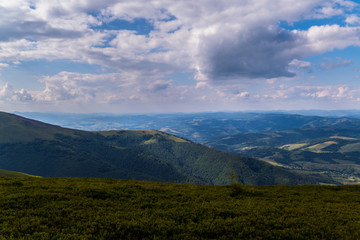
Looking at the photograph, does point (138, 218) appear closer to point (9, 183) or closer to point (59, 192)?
point (59, 192)

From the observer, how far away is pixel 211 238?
14891 millimetres

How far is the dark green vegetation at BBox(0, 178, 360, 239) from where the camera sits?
15.0m

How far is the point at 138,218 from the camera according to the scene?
685 inches

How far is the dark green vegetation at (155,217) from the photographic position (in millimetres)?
14984

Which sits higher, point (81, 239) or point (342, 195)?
point (81, 239)

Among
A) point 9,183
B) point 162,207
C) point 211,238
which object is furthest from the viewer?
point 9,183

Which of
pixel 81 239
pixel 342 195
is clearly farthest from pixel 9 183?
pixel 342 195

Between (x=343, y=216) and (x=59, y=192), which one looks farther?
(x=59, y=192)

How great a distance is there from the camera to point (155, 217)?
59.0ft

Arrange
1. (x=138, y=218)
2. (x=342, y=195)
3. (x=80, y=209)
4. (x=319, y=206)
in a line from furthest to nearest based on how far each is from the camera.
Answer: (x=342, y=195)
(x=319, y=206)
(x=80, y=209)
(x=138, y=218)

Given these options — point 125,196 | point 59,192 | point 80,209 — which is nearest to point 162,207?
point 125,196

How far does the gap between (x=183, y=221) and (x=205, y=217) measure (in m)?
2.36

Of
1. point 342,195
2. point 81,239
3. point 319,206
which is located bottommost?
point 342,195

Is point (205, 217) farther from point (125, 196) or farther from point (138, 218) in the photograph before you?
point (125, 196)
